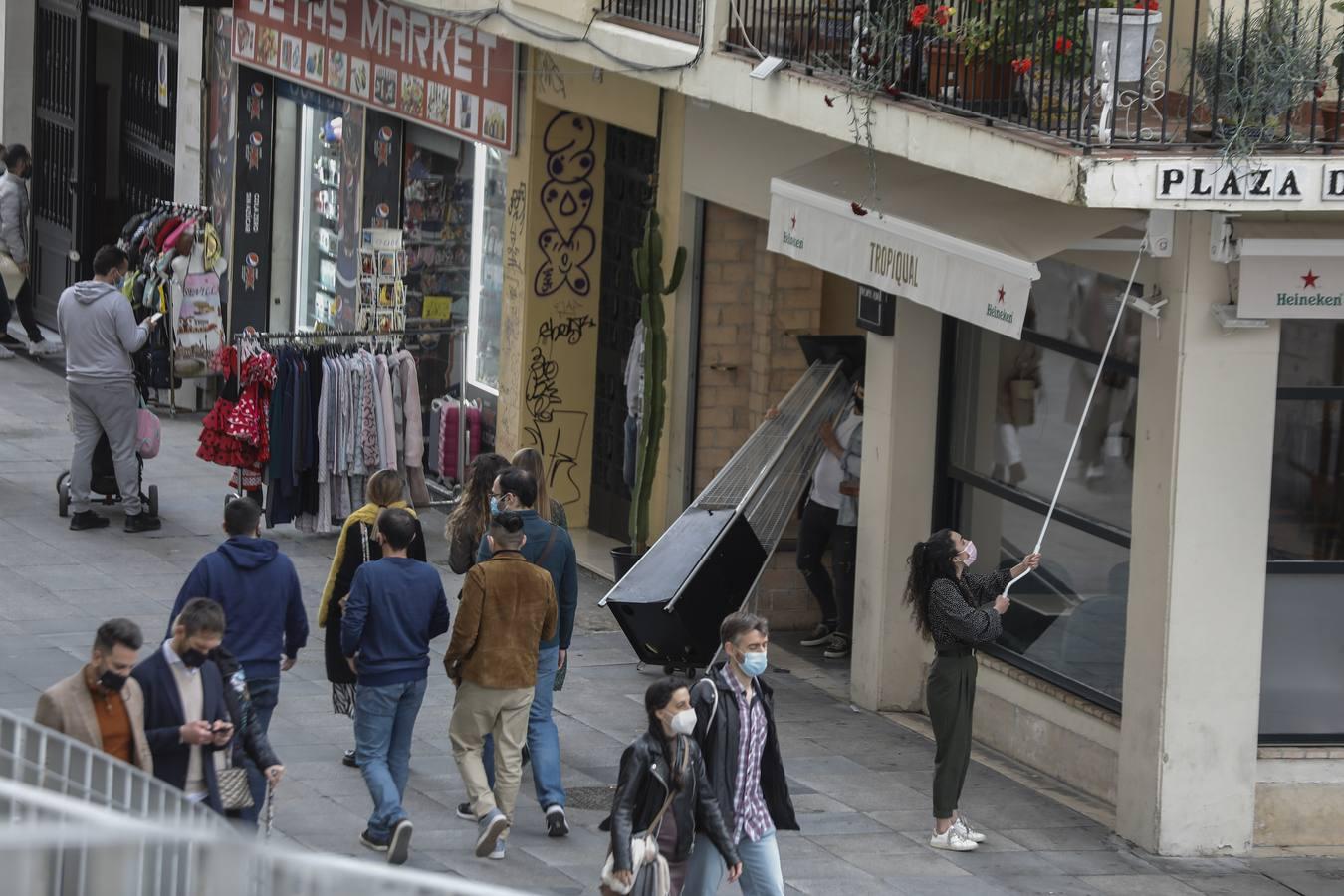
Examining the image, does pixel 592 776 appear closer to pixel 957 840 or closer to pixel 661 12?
pixel 957 840

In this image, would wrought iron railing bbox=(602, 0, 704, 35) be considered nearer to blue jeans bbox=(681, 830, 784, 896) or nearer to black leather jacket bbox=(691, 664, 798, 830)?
black leather jacket bbox=(691, 664, 798, 830)

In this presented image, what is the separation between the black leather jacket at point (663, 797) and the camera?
822 cm

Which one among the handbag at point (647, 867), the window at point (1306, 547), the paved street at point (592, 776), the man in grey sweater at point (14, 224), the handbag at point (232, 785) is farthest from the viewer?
the man in grey sweater at point (14, 224)

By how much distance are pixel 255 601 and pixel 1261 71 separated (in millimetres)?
4800

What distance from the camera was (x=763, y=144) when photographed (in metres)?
14.0

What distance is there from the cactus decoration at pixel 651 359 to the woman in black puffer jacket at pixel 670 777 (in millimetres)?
6724

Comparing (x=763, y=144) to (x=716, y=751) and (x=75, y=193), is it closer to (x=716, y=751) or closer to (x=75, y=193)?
(x=716, y=751)

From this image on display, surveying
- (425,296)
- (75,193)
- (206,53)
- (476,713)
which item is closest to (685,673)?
(476,713)

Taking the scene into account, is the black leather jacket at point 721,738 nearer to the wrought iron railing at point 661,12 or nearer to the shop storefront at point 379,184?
the wrought iron railing at point 661,12

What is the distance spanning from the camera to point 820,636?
14.5 meters

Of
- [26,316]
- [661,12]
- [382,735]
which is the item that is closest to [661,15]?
[661,12]

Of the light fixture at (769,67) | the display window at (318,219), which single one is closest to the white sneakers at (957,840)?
the light fixture at (769,67)

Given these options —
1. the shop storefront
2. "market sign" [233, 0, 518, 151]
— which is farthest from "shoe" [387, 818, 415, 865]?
"market sign" [233, 0, 518, 151]

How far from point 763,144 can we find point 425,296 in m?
5.55
